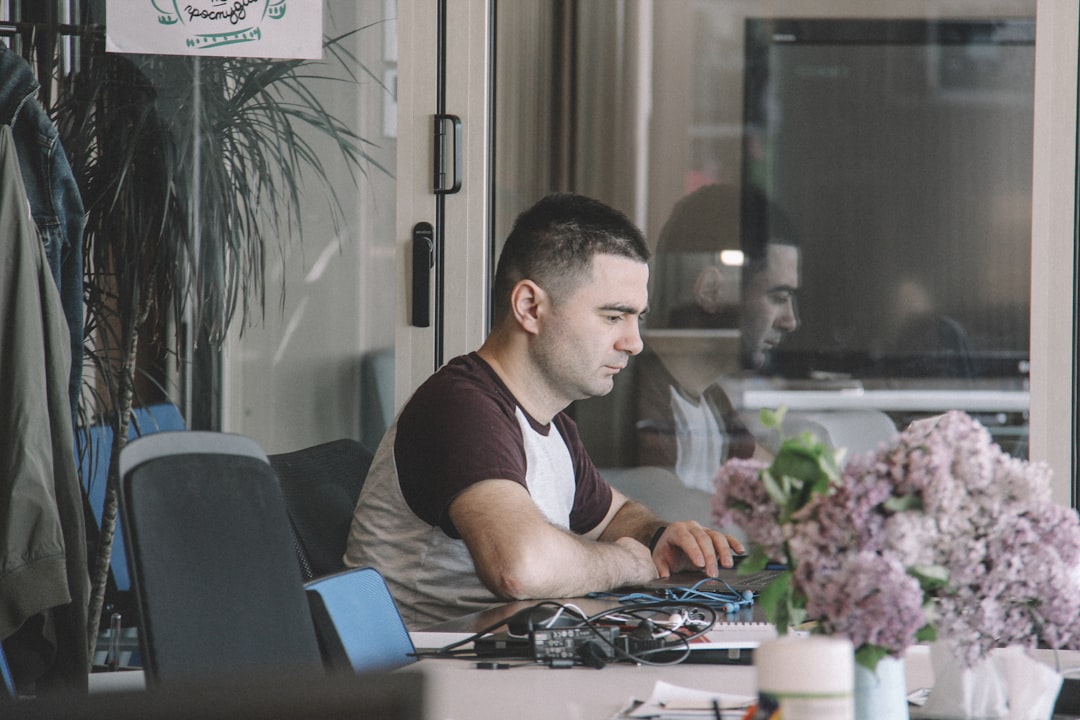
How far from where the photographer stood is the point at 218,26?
10.5 feet

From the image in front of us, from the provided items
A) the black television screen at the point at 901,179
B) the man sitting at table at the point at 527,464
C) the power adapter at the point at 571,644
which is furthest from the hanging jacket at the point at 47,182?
the black television screen at the point at 901,179

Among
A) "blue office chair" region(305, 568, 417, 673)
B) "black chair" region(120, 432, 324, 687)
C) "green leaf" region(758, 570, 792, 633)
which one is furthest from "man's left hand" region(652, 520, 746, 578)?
"green leaf" region(758, 570, 792, 633)

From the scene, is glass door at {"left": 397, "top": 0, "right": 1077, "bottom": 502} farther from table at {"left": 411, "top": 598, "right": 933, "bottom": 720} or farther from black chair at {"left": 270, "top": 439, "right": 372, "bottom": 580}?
table at {"left": 411, "top": 598, "right": 933, "bottom": 720}

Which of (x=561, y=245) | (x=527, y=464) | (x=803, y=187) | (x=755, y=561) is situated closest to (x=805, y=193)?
(x=803, y=187)

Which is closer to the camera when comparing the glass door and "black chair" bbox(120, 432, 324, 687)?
"black chair" bbox(120, 432, 324, 687)

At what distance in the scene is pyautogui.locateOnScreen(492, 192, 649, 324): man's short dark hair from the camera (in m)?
2.47

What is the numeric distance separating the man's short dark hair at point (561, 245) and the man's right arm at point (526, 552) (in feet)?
1.66

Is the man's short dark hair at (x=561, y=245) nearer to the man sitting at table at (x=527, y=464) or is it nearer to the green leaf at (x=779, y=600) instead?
the man sitting at table at (x=527, y=464)

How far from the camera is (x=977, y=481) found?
1.01 m

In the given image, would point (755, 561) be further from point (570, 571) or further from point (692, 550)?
point (692, 550)

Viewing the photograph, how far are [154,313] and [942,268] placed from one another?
2049mm

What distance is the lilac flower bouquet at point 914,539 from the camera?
98 centimetres

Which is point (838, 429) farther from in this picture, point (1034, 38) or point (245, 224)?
point (245, 224)

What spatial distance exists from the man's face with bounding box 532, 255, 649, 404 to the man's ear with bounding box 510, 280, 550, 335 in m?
0.02
